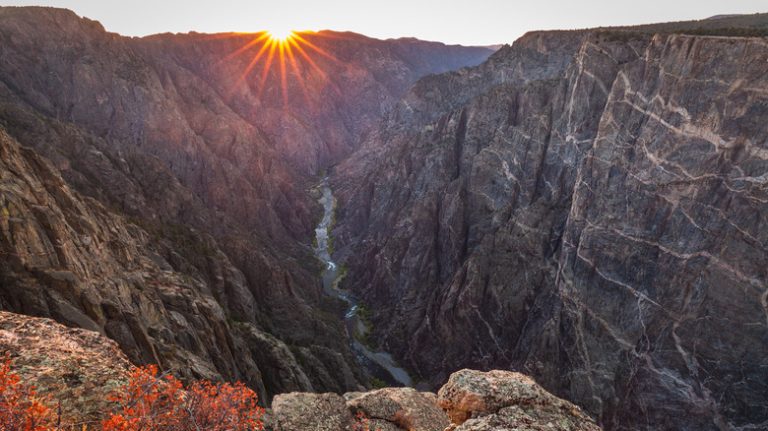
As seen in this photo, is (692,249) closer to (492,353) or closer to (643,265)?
(643,265)

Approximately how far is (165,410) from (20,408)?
331 cm

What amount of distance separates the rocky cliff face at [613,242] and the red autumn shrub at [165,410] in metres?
41.9

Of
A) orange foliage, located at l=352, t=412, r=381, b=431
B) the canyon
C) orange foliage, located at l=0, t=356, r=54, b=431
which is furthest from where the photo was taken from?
the canyon

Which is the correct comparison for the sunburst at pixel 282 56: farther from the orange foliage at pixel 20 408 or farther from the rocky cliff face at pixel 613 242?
the orange foliage at pixel 20 408

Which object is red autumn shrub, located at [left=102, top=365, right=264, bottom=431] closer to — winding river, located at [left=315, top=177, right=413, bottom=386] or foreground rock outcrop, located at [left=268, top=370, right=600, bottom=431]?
foreground rock outcrop, located at [left=268, top=370, right=600, bottom=431]

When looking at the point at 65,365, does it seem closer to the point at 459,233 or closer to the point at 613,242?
the point at 613,242

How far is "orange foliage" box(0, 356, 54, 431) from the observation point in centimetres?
1050

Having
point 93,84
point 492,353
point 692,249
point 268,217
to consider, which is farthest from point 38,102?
point 692,249

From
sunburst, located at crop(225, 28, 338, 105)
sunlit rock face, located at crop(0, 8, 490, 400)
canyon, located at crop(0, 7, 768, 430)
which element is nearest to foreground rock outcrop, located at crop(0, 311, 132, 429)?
canyon, located at crop(0, 7, 768, 430)

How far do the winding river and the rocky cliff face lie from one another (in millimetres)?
2702

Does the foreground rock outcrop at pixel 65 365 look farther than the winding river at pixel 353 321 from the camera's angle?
No

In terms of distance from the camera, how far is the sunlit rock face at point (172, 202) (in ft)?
82.6

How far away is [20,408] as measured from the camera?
11070 mm

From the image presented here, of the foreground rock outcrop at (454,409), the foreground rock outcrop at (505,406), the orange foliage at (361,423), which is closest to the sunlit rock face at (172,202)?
the foreground rock outcrop at (454,409)
